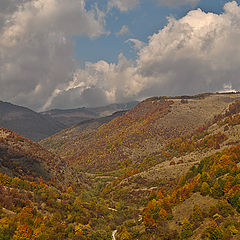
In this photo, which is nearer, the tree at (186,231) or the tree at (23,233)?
the tree at (23,233)

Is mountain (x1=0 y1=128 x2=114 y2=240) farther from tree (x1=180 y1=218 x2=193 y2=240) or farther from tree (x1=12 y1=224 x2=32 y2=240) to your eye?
tree (x1=180 y1=218 x2=193 y2=240)

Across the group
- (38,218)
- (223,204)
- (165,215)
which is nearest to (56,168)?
(38,218)

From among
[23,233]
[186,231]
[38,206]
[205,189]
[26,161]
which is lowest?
[186,231]

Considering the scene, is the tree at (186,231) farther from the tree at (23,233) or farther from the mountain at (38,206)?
the tree at (23,233)

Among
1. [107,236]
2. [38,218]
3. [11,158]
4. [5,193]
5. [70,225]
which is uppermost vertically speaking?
[11,158]

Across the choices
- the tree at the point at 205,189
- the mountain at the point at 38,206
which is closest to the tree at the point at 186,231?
the tree at the point at 205,189

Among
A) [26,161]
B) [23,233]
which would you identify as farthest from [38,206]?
[26,161]

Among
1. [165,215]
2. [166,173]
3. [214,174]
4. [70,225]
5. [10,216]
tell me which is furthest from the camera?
[166,173]

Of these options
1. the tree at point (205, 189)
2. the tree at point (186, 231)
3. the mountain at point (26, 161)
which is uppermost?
the mountain at point (26, 161)

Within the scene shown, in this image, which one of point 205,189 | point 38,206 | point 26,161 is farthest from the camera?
point 26,161

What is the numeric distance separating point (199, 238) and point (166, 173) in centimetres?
10514

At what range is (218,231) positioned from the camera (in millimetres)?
47188

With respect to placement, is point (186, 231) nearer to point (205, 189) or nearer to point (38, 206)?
point (205, 189)

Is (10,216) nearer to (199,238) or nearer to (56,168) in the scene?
(199,238)
